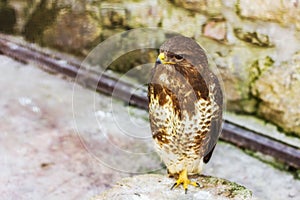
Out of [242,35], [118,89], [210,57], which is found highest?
[242,35]

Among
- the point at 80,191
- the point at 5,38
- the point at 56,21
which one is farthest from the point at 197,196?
the point at 5,38

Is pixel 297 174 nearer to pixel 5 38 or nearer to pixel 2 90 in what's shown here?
pixel 2 90

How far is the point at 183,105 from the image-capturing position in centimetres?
183

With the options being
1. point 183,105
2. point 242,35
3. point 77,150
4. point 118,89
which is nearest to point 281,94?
point 242,35

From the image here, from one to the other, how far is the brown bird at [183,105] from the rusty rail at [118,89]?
0.91 meters

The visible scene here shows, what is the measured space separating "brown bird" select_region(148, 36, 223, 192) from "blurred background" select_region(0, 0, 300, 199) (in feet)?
2.53

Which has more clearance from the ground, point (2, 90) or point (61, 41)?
point (61, 41)

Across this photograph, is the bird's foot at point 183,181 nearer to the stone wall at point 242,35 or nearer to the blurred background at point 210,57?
the blurred background at point 210,57

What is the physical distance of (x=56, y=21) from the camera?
11.7 feet

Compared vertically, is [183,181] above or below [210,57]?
below

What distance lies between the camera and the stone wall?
109 inches

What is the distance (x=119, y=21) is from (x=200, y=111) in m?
1.61

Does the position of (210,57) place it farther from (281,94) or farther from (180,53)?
(180,53)

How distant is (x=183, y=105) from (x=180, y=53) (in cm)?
19
